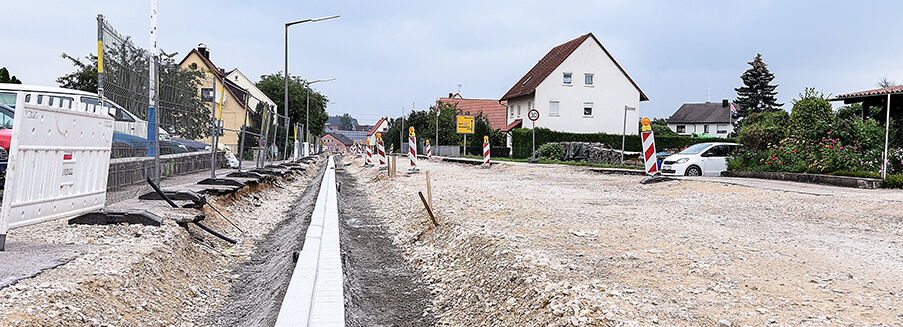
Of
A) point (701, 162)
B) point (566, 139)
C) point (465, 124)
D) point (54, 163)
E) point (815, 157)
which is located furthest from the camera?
point (465, 124)

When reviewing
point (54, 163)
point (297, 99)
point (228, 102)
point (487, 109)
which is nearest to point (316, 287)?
point (54, 163)

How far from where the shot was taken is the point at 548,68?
5059cm

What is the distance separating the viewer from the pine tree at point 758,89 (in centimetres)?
7088

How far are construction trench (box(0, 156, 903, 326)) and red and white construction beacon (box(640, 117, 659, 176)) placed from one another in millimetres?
5458

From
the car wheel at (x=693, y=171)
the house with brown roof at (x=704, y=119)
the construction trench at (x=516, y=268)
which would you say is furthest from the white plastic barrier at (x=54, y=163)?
the house with brown roof at (x=704, y=119)

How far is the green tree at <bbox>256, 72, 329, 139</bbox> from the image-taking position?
81.4m

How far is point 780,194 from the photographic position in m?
11.4

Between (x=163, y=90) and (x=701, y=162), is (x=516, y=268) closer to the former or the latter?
(x=163, y=90)

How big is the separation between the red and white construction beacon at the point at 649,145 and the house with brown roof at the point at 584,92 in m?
33.0

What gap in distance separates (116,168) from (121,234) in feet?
8.67

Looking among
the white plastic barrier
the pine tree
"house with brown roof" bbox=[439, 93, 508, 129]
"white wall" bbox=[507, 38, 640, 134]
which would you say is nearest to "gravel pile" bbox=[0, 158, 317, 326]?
the white plastic barrier

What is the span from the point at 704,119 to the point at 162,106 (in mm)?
95407

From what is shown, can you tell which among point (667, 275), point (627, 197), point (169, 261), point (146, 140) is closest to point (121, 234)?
point (169, 261)

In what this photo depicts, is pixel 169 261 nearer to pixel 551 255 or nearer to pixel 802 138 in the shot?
pixel 551 255
